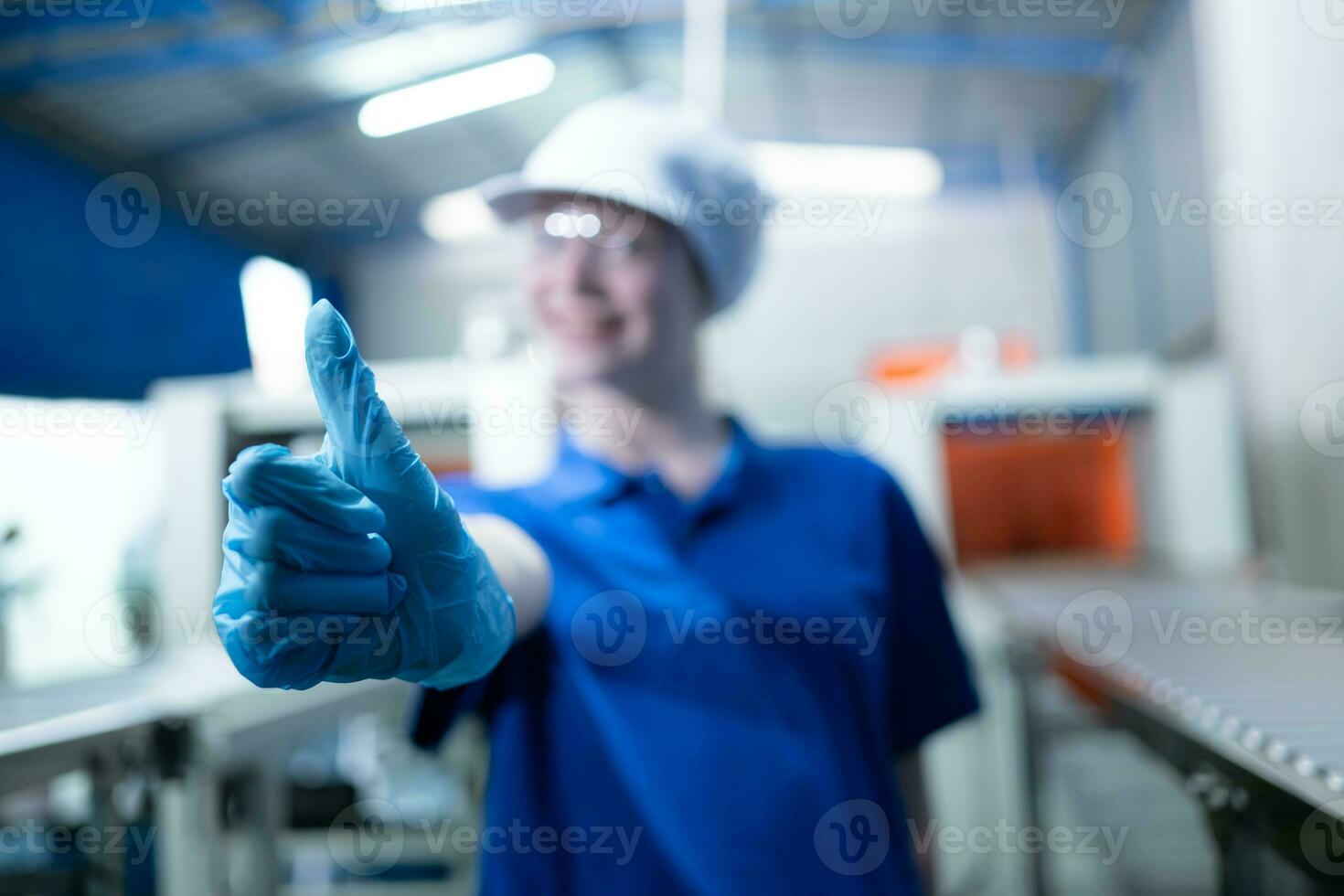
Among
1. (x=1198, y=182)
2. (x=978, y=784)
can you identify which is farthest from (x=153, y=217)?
(x=1198, y=182)

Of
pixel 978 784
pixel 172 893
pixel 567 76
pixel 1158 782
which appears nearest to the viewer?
pixel 172 893

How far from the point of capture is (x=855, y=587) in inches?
37.3

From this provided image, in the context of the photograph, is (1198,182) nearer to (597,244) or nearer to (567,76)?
(567,76)

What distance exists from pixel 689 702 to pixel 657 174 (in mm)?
496

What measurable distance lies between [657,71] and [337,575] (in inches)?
204

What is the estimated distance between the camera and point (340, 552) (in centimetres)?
44

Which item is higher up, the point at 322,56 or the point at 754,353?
the point at 322,56
